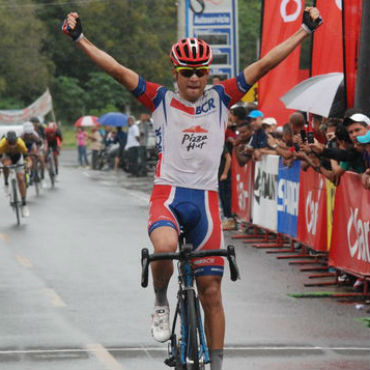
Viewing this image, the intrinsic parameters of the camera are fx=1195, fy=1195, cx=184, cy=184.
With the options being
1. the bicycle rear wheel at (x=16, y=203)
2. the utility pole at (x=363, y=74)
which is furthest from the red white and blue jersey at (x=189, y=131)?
the bicycle rear wheel at (x=16, y=203)

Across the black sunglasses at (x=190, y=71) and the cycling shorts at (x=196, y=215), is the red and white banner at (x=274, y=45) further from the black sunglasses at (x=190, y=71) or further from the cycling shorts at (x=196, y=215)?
the cycling shorts at (x=196, y=215)

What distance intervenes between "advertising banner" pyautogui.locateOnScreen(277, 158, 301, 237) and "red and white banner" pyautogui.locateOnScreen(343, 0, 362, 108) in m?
2.04

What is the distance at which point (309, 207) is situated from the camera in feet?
49.7

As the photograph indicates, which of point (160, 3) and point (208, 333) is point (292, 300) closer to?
point (208, 333)

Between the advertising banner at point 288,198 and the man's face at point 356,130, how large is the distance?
3.80m

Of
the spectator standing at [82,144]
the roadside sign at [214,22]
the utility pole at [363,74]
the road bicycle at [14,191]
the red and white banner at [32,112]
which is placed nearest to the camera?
the utility pole at [363,74]

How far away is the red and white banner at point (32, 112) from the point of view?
69.8 metres

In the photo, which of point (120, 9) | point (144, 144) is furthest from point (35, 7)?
point (144, 144)

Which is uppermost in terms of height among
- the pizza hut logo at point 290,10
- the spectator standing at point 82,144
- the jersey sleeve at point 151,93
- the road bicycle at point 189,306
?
the pizza hut logo at point 290,10

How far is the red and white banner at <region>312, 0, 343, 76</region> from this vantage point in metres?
15.7

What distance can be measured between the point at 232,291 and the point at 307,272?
72.6 inches

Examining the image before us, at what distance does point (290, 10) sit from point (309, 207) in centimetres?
517

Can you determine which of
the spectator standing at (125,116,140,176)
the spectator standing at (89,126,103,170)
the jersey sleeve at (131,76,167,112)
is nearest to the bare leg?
the jersey sleeve at (131,76,167,112)

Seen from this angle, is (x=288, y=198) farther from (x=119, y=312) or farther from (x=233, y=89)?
(x=233, y=89)
